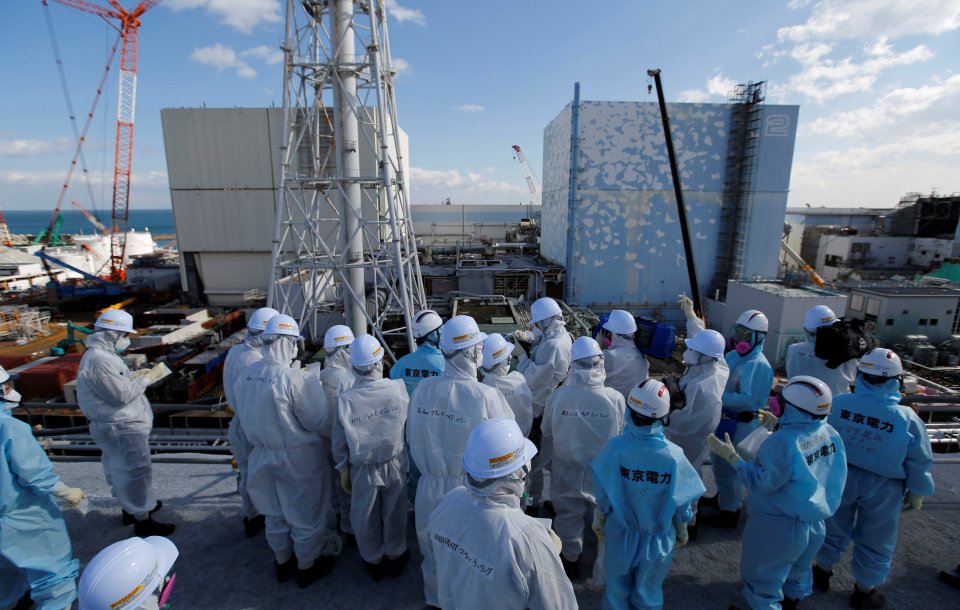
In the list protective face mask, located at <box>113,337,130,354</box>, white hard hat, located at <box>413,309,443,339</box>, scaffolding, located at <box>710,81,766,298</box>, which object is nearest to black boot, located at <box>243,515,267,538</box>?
protective face mask, located at <box>113,337,130,354</box>

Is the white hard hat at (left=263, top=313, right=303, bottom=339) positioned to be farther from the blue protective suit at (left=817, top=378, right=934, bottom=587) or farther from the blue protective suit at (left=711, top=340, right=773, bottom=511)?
the blue protective suit at (left=817, top=378, right=934, bottom=587)

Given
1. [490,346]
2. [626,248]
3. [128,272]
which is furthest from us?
[128,272]

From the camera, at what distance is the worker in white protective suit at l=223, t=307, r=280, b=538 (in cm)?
Answer: 443

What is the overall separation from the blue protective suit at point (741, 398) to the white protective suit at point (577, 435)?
1.48 meters

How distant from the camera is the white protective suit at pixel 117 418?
4223 mm

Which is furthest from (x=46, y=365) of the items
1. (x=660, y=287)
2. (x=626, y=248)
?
(x=660, y=287)

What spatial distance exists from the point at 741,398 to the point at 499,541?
142 inches

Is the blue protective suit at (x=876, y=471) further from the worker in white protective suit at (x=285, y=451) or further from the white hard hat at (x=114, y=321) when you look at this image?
the white hard hat at (x=114, y=321)

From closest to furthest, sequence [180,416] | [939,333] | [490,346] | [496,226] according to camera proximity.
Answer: [490,346] < [180,416] < [939,333] < [496,226]

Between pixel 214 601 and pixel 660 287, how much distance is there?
20573mm

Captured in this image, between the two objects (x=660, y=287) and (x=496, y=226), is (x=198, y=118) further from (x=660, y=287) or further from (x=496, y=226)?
(x=660, y=287)

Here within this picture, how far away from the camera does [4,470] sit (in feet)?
10.4

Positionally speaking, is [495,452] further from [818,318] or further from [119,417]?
[818,318]

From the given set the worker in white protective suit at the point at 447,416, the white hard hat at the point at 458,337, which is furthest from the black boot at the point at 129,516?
the white hard hat at the point at 458,337
